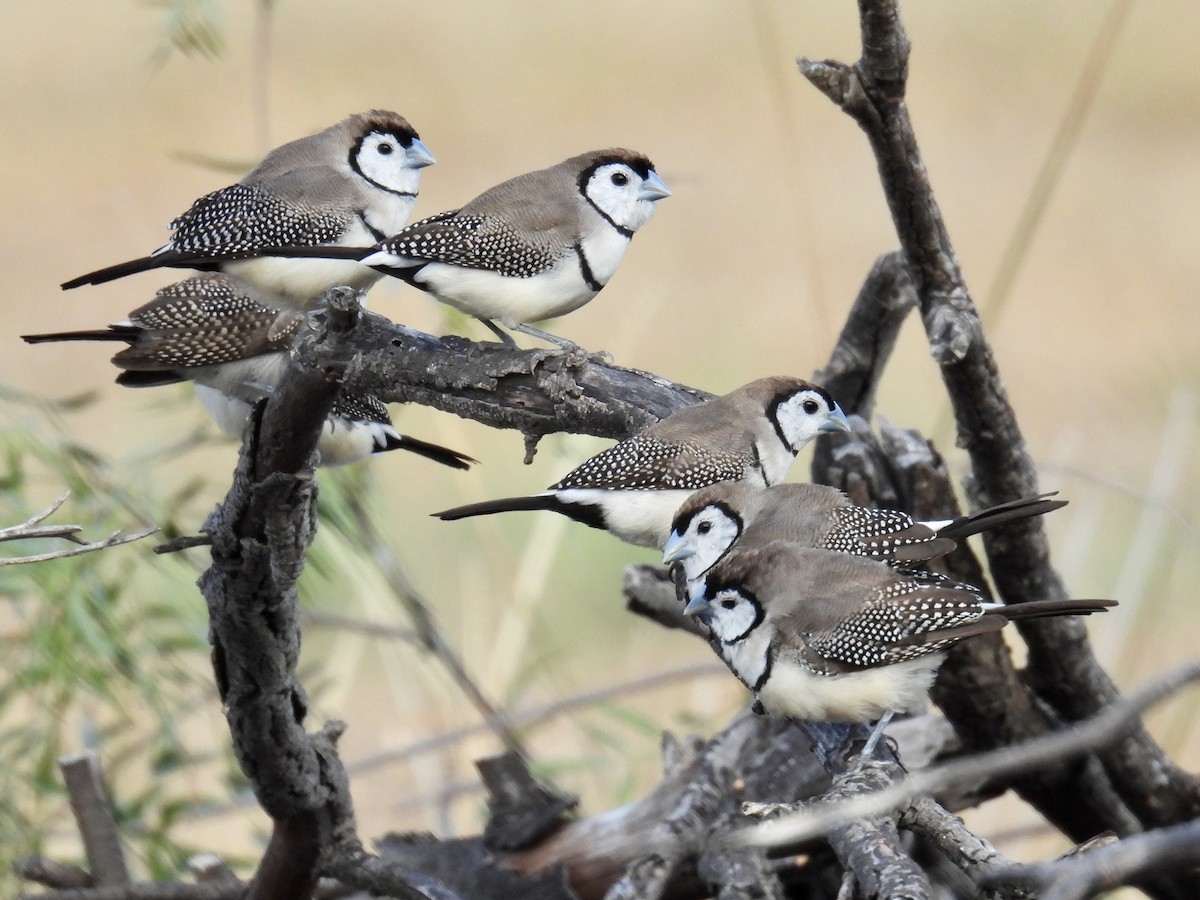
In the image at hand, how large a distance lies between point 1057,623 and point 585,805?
1927 mm

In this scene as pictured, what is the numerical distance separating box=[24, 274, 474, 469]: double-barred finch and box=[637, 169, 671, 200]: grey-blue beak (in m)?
0.56

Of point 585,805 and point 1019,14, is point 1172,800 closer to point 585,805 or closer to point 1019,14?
point 585,805

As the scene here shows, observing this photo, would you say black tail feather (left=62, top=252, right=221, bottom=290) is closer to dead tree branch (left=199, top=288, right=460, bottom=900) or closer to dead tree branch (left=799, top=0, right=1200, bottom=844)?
dead tree branch (left=199, top=288, right=460, bottom=900)

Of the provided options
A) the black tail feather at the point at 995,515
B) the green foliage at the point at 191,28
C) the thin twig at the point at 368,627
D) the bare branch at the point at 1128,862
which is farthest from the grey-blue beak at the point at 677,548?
the green foliage at the point at 191,28

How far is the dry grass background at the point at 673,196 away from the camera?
248 inches

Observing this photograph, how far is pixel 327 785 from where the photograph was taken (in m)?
2.58

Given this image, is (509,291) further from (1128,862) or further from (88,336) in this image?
(1128,862)

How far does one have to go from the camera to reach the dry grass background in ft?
20.7

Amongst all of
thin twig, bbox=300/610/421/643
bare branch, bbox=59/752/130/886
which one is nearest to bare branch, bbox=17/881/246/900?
bare branch, bbox=59/752/130/886

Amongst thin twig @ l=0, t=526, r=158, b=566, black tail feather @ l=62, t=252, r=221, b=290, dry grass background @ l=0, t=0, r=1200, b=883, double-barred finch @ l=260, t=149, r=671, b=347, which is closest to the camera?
thin twig @ l=0, t=526, r=158, b=566

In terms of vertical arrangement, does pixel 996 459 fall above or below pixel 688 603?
above

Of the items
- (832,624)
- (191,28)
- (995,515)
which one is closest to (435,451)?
(832,624)

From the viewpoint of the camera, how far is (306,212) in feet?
8.57

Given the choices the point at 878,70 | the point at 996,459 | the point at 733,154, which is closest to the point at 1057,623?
the point at 996,459
